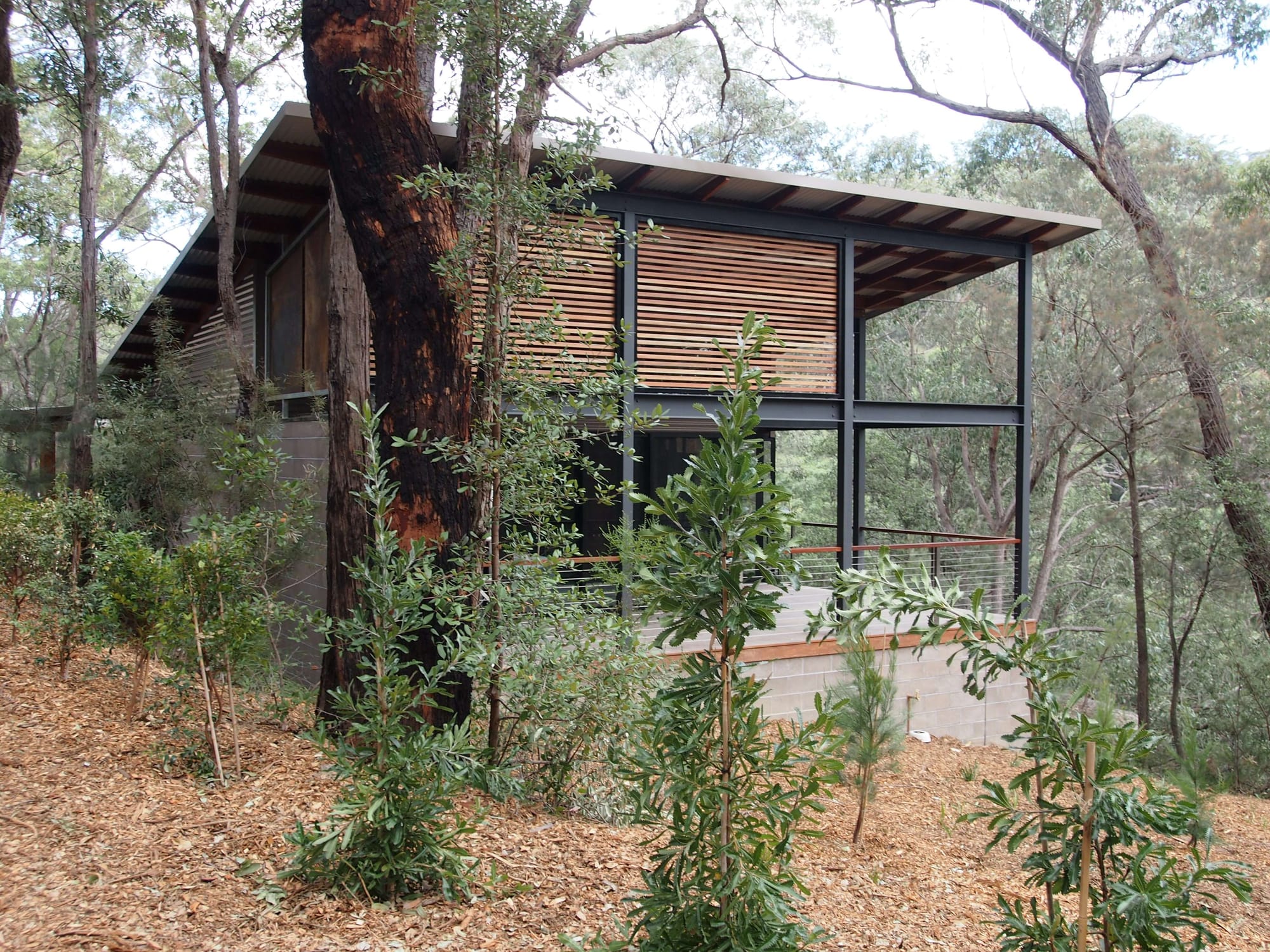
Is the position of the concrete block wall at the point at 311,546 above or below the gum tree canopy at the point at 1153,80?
below

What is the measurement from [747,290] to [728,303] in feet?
0.98

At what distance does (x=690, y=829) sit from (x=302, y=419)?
25.6ft

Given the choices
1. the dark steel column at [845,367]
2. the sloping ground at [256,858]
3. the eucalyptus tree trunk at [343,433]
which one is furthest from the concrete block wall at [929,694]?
the eucalyptus tree trunk at [343,433]

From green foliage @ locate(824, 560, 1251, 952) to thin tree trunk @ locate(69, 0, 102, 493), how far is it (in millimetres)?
9226

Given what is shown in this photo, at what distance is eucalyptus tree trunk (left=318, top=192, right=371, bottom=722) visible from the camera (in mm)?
5512

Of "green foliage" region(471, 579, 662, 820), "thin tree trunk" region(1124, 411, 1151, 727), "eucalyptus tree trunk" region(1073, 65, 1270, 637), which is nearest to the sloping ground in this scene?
"green foliage" region(471, 579, 662, 820)

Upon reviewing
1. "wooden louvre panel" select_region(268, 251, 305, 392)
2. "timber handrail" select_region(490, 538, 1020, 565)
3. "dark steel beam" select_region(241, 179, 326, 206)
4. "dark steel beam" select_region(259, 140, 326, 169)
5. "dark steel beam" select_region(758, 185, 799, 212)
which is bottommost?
"timber handrail" select_region(490, 538, 1020, 565)

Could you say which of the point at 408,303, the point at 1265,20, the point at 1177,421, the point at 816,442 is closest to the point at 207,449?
the point at 408,303

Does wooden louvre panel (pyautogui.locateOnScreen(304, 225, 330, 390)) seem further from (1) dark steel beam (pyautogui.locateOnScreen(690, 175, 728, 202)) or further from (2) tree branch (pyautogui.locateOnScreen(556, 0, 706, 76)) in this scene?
(1) dark steel beam (pyautogui.locateOnScreen(690, 175, 728, 202))

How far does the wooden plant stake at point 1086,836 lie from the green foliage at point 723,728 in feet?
2.03

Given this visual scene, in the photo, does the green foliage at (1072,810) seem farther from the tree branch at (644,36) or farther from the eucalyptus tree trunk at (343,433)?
the tree branch at (644,36)

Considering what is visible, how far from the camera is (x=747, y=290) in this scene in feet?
31.3

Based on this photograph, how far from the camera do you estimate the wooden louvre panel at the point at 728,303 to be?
9.08 metres

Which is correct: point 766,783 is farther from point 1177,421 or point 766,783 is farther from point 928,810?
point 1177,421
